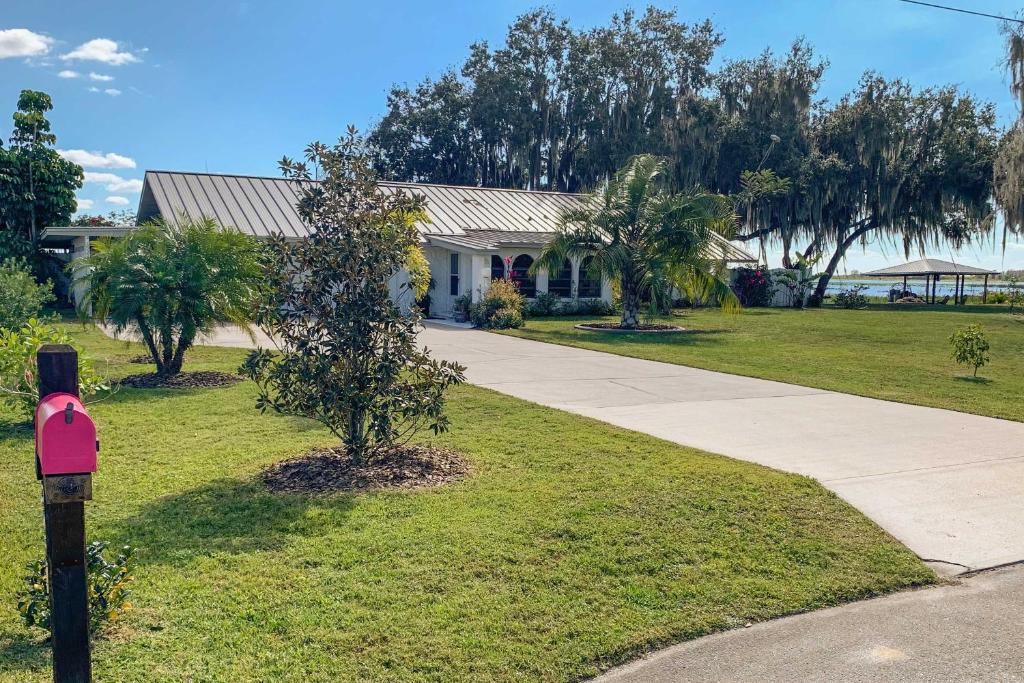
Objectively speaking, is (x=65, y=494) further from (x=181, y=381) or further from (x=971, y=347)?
(x=971, y=347)

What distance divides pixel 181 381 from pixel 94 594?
24.8ft

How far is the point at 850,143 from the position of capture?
117 ft

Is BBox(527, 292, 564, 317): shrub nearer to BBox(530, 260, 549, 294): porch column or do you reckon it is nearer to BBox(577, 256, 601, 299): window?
BBox(530, 260, 549, 294): porch column

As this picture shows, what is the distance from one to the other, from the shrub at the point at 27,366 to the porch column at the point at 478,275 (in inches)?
606

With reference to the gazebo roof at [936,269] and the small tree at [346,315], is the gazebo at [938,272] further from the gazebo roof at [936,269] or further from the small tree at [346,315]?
the small tree at [346,315]

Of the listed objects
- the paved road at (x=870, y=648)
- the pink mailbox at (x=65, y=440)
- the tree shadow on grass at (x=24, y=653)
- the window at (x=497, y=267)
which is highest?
the window at (x=497, y=267)

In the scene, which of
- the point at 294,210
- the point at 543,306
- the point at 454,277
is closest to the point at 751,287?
the point at 543,306

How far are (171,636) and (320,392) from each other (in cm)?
257

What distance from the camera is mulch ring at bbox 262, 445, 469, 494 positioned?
5793 mm

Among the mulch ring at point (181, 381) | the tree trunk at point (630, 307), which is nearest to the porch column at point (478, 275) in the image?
the tree trunk at point (630, 307)

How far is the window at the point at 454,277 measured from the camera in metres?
23.5

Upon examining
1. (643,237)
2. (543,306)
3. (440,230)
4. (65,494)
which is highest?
(440,230)

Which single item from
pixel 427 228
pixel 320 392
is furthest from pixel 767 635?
pixel 427 228

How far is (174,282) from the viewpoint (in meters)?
10.0
